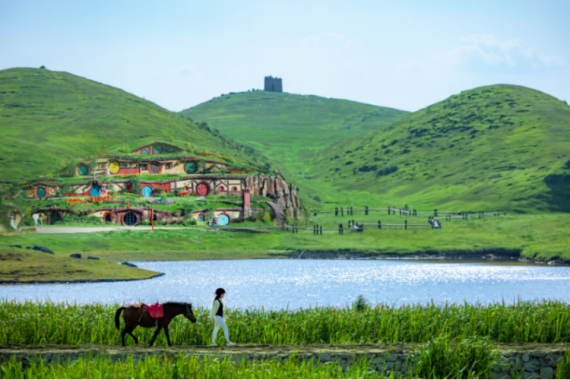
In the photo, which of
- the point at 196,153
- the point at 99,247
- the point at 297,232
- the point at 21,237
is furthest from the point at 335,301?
the point at 196,153

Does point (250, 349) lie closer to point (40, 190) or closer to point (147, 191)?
point (147, 191)

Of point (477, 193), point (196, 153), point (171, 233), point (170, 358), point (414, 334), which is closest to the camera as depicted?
point (170, 358)

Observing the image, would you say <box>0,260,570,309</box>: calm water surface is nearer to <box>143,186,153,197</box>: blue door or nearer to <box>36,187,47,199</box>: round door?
<box>143,186,153,197</box>: blue door

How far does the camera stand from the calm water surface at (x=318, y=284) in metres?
58.6

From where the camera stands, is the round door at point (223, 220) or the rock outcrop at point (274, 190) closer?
the round door at point (223, 220)

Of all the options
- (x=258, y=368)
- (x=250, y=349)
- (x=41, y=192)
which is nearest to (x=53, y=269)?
(x=250, y=349)

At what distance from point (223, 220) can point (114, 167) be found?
3062cm

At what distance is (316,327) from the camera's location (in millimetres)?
30812

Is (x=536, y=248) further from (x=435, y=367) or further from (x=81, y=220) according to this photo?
(x=435, y=367)

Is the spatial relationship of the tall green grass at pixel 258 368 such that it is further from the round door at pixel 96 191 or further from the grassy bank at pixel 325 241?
the round door at pixel 96 191

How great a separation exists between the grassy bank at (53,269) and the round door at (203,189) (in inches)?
1943

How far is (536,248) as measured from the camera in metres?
114

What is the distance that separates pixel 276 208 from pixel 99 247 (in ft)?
123

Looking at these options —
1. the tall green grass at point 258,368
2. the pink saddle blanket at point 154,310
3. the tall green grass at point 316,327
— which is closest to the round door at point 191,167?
the tall green grass at point 316,327
